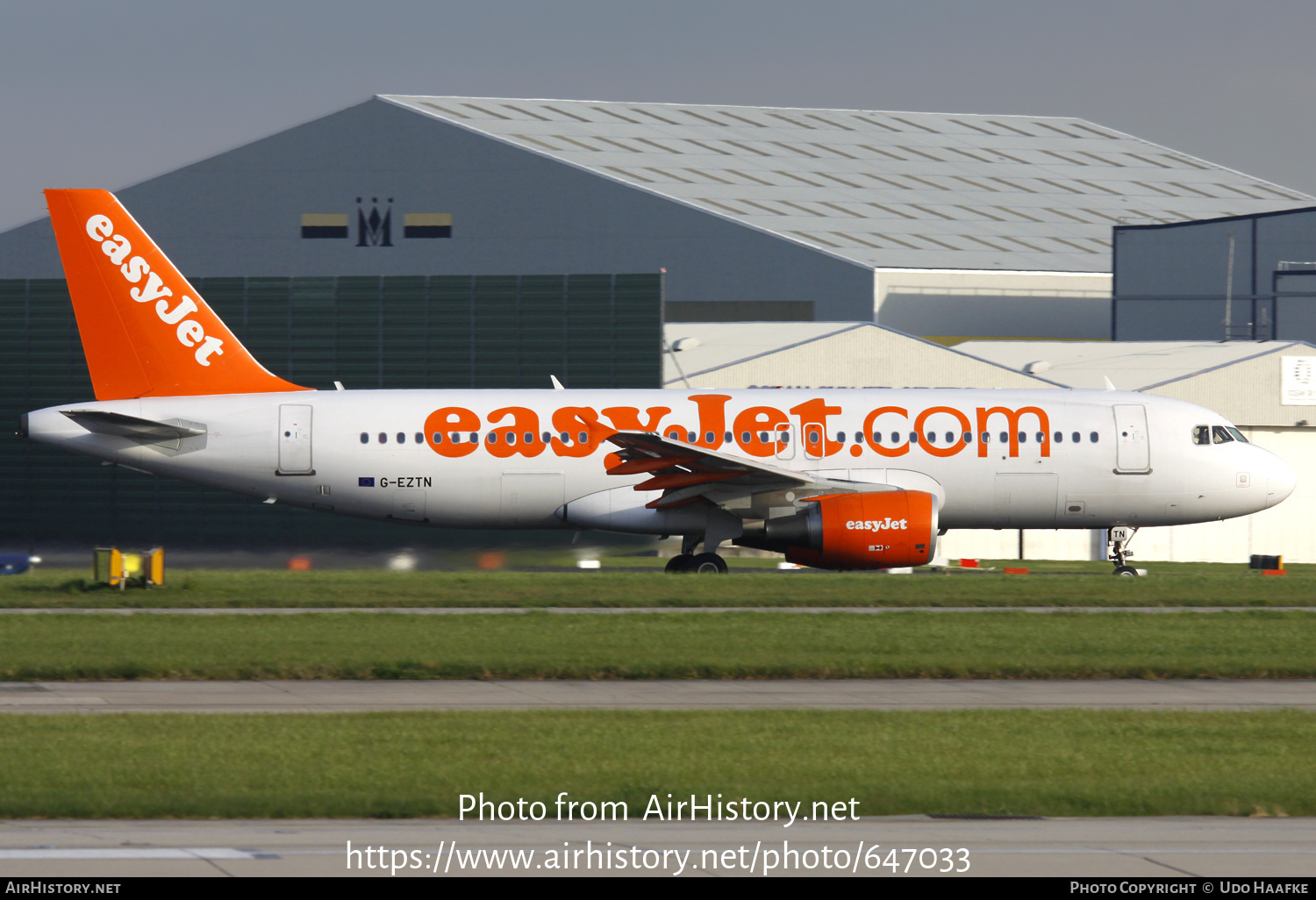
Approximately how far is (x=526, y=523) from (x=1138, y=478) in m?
12.3

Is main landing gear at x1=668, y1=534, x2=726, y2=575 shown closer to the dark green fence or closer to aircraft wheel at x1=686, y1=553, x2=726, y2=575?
aircraft wheel at x1=686, y1=553, x2=726, y2=575

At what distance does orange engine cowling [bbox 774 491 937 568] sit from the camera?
30.5m

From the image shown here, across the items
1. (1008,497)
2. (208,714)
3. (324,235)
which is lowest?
(208,714)

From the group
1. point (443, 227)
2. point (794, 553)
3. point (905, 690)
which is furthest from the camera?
point (443, 227)

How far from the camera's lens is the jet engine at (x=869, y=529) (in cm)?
3053

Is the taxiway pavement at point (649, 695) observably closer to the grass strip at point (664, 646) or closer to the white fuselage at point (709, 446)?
the grass strip at point (664, 646)

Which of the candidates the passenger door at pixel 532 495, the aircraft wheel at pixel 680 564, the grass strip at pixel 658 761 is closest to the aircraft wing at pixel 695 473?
the passenger door at pixel 532 495

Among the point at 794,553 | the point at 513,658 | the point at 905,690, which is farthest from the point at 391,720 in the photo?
the point at 794,553

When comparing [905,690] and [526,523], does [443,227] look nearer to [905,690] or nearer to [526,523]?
[526,523]

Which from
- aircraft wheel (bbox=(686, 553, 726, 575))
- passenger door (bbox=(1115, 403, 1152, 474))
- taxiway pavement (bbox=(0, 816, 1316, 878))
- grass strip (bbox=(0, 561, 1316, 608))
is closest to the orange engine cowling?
grass strip (bbox=(0, 561, 1316, 608))

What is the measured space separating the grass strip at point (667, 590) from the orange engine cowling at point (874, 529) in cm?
48

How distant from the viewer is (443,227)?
72250 mm

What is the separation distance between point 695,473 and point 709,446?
46.8 inches

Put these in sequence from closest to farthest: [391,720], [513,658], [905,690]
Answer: [391,720], [905,690], [513,658]
